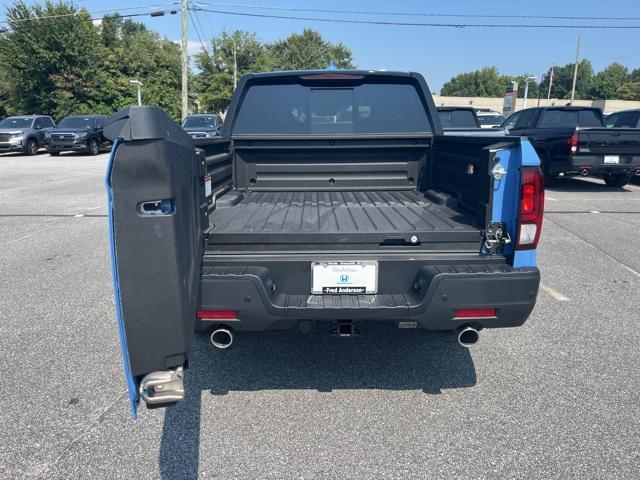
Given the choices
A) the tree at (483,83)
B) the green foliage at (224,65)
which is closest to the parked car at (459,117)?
the green foliage at (224,65)

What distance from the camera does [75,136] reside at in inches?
863

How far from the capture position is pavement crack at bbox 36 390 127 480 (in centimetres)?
246

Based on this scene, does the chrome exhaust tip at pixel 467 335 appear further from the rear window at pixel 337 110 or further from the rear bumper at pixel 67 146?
the rear bumper at pixel 67 146

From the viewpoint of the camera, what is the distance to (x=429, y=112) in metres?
4.15

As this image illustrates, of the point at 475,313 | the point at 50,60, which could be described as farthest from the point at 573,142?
the point at 50,60

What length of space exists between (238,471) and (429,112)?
311 cm

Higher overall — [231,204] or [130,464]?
[231,204]

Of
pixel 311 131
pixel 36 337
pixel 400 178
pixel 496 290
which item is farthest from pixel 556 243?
pixel 36 337

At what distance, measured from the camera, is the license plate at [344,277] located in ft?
8.96

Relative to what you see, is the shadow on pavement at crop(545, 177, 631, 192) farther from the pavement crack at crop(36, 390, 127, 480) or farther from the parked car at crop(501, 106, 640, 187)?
the pavement crack at crop(36, 390, 127, 480)

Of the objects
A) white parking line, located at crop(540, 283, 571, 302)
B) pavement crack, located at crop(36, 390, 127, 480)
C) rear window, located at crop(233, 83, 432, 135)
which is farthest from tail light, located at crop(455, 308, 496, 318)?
white parking line, located at crop(540, 283, 571, 302)

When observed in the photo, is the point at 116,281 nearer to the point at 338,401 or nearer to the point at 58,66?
the point at 338,401

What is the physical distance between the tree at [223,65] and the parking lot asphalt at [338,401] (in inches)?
1872

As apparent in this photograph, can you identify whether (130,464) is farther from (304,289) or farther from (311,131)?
(311,131)
